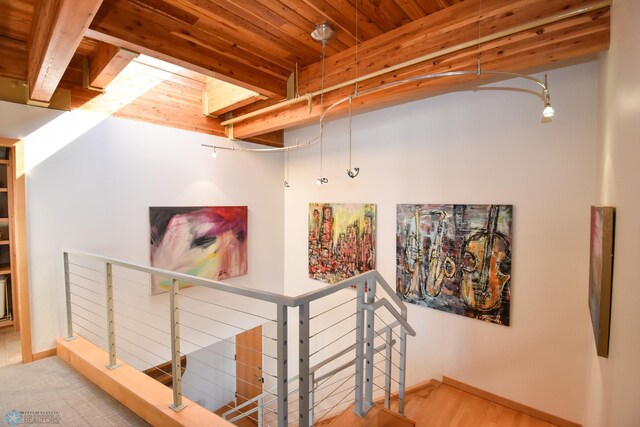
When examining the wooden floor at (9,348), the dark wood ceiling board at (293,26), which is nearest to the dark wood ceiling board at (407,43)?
the dark wood ceiling board at (293,26)

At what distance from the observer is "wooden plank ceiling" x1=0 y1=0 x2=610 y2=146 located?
1950 mm

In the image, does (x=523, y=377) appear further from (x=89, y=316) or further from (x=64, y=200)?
(x=64, y=200)

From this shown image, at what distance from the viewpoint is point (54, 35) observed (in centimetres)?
169

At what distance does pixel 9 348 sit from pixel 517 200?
533 cm

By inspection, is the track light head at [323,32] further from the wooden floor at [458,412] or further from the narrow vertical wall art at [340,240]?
the wooden floor at [458,412]

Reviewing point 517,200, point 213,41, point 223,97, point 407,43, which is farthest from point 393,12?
point 223,97

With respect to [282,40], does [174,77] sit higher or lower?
higher

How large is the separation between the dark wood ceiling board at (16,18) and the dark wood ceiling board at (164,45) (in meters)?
0.67

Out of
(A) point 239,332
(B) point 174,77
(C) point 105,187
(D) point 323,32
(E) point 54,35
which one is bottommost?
(A) point 239,332

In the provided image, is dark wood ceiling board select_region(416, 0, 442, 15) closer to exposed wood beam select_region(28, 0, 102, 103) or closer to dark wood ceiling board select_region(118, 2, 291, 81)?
dark wood ceiling board select_region(118, 2, 291, 81)

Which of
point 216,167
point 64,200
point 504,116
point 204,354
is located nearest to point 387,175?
point 504,116

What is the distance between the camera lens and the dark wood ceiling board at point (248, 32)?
7.34 ft

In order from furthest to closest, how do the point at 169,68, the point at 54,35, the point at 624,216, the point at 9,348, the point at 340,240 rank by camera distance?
the point at 340,240, the point at 169,68, the point at 9,348, the point at 54,35, the point at 624,216
